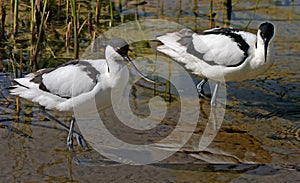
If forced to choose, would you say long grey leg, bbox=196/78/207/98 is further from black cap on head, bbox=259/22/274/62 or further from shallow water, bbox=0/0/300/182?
black cap on head, bbox=259/22/274/62

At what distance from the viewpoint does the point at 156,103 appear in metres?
6.70

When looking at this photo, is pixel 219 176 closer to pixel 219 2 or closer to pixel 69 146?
pixel 69 146

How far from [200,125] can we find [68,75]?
59.3 inches

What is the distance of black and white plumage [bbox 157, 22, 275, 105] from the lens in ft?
21.5

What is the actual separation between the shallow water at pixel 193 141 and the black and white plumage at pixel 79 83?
0.36 metres

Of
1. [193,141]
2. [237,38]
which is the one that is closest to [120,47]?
[193,141]

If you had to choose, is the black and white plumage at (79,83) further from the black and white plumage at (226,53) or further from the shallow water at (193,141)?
the black and white plumage at (226,53)

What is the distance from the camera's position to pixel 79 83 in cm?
547

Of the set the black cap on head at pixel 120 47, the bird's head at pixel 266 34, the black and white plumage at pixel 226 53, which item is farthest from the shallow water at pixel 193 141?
the black cap on head at pixel 120 47

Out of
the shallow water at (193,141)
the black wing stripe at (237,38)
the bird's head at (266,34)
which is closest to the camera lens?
the shallow water at (193,141)

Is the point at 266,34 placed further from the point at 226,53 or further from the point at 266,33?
the point at 226,53

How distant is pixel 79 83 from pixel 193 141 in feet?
4.14

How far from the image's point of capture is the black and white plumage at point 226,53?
259 inches

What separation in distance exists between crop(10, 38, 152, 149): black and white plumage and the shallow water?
1.18 ft
